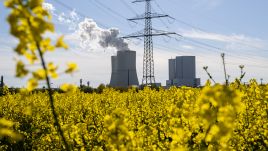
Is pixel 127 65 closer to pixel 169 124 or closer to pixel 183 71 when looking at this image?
pixel 183 71

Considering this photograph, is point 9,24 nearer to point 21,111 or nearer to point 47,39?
point 47,39

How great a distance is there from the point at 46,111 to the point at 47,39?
12153 millimetres

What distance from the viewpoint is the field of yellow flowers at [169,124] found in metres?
3.18

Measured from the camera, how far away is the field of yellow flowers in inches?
125

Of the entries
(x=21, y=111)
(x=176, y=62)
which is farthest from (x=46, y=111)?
(x=176, y=62)

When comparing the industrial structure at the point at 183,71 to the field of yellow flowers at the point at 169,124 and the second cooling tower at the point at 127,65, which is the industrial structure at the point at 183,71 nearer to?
the second cooling tower at the point at 127,65

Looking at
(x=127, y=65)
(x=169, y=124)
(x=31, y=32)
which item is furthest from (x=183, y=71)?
(x=31, y=32)

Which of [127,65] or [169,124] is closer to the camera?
[169,124]

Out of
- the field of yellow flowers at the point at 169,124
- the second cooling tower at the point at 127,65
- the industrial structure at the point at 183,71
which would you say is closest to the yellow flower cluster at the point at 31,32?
the field of yellow flowers at the point at 169,124

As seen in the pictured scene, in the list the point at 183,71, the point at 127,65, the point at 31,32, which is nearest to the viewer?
the point at 31,32

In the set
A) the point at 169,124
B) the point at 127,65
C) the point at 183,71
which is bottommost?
the point at 169,124

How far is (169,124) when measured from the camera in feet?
17.5

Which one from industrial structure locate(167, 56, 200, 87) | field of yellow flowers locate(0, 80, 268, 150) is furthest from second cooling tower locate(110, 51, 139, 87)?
field of yellow flowers locate(0, 80, 268, 150)

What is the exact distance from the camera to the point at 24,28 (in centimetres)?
299
